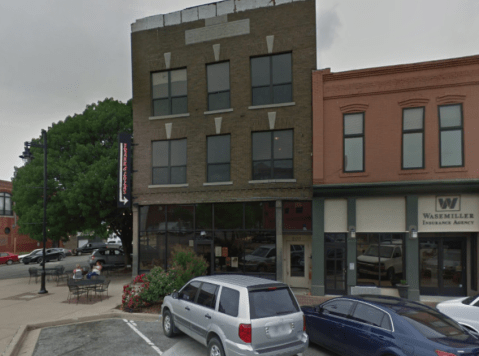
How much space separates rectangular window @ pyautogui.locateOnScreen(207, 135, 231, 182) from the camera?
16625 millimetres

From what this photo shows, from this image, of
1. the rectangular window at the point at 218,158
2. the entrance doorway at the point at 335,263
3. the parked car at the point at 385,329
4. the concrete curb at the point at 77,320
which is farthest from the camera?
the rectangular window at the point at 218,158

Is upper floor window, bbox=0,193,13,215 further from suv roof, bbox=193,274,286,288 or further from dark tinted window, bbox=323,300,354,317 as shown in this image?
dark tinted window, bbox=323,300,354,317

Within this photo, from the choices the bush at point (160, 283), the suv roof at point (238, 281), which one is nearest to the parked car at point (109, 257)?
the bush at point (160, 283)

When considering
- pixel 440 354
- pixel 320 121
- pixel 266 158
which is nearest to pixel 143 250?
pixel 266 158

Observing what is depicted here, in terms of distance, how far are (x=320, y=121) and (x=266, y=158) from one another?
3.15m

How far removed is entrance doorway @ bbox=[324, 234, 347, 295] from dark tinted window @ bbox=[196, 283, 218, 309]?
339 inches

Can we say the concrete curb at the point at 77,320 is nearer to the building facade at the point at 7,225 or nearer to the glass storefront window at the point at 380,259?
the glass storefront window at the point at 380,259

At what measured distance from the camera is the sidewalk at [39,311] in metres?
9.34

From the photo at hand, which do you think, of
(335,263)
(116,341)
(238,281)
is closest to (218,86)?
(335,263)

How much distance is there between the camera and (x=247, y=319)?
6.10 meters

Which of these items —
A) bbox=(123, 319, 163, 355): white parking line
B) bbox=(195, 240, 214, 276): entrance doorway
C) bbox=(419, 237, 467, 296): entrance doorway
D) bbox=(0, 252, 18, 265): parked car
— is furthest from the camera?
bbox=(0, 252, 18, 265): parked car

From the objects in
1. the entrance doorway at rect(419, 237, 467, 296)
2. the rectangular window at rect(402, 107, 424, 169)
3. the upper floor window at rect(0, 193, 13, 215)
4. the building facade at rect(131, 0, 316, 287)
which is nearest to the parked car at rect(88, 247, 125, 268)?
the building facade at rect(131, 0, 316, 287)

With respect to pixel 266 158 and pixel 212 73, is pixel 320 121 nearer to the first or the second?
pixel 266 158

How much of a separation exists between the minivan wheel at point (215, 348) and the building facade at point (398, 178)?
8.75 meters
